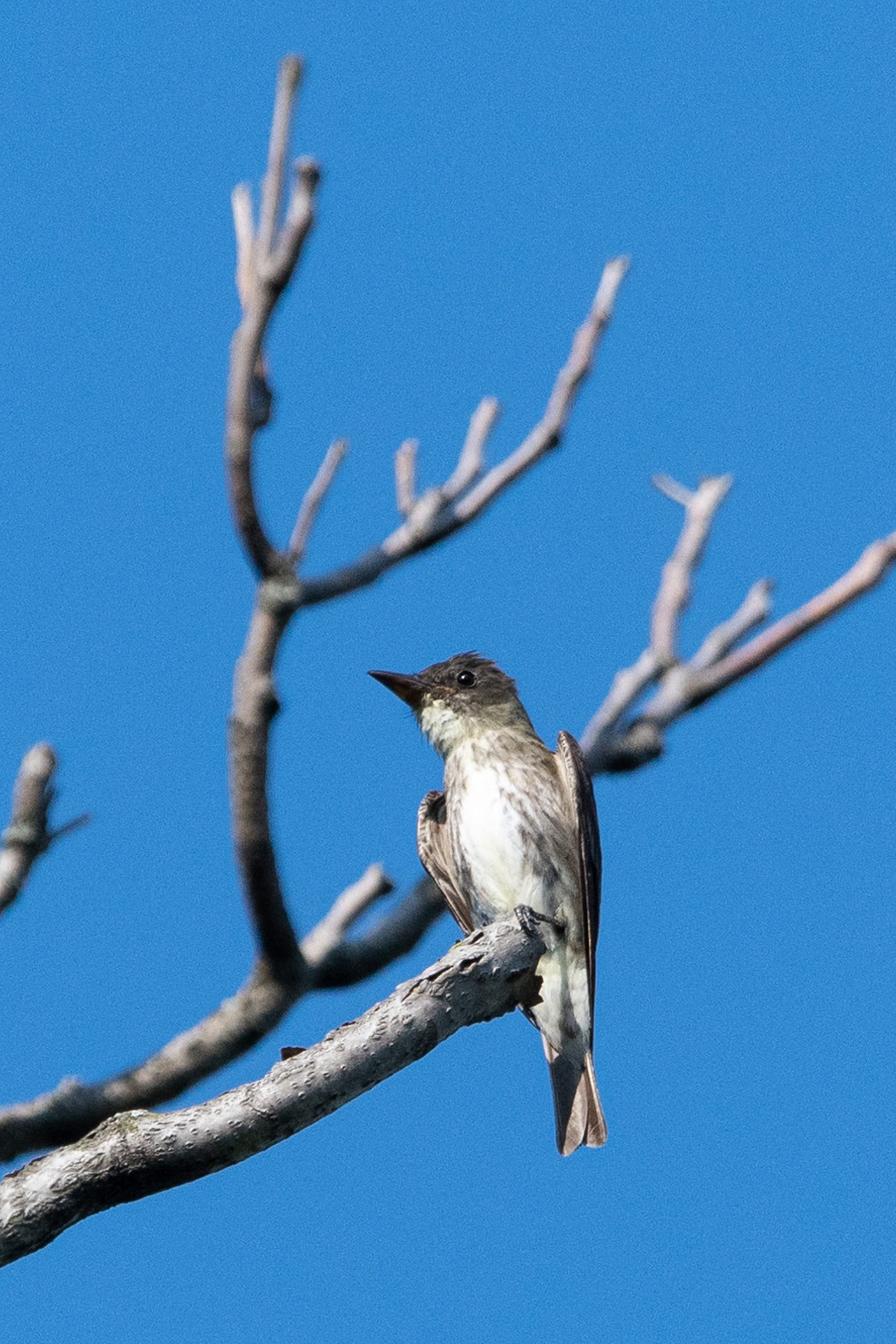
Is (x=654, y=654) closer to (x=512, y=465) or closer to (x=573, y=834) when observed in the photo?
(x=573, y=834)

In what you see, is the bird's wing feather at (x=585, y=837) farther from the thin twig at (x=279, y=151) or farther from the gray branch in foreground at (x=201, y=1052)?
the thin twig at (x=279, y=151)

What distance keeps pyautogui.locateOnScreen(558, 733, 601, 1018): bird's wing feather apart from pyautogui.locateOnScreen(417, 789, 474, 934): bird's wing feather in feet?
1.96

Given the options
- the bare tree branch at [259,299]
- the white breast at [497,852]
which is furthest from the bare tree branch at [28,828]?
the white breast at [497,852]

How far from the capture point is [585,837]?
8.05 m

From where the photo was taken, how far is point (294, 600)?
6.35 metres

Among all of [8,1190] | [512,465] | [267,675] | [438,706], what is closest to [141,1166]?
[8,1190]

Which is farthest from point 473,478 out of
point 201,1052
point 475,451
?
point 201,1052

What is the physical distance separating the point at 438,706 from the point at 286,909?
214cm

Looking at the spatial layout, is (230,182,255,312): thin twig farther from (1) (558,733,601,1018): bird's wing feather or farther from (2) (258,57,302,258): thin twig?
(1) (558,733,601,1018): bird's wing feather

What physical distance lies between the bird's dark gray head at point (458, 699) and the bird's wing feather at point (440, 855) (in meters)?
0.31

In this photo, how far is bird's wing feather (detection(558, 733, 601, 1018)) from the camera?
800 cm

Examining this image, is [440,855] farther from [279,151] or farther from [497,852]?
[279,151]

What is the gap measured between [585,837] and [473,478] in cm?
208

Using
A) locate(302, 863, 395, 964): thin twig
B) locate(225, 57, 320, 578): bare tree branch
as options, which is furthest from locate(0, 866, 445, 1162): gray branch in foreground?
locate(225, 57, 320, 578): bare tree branch
